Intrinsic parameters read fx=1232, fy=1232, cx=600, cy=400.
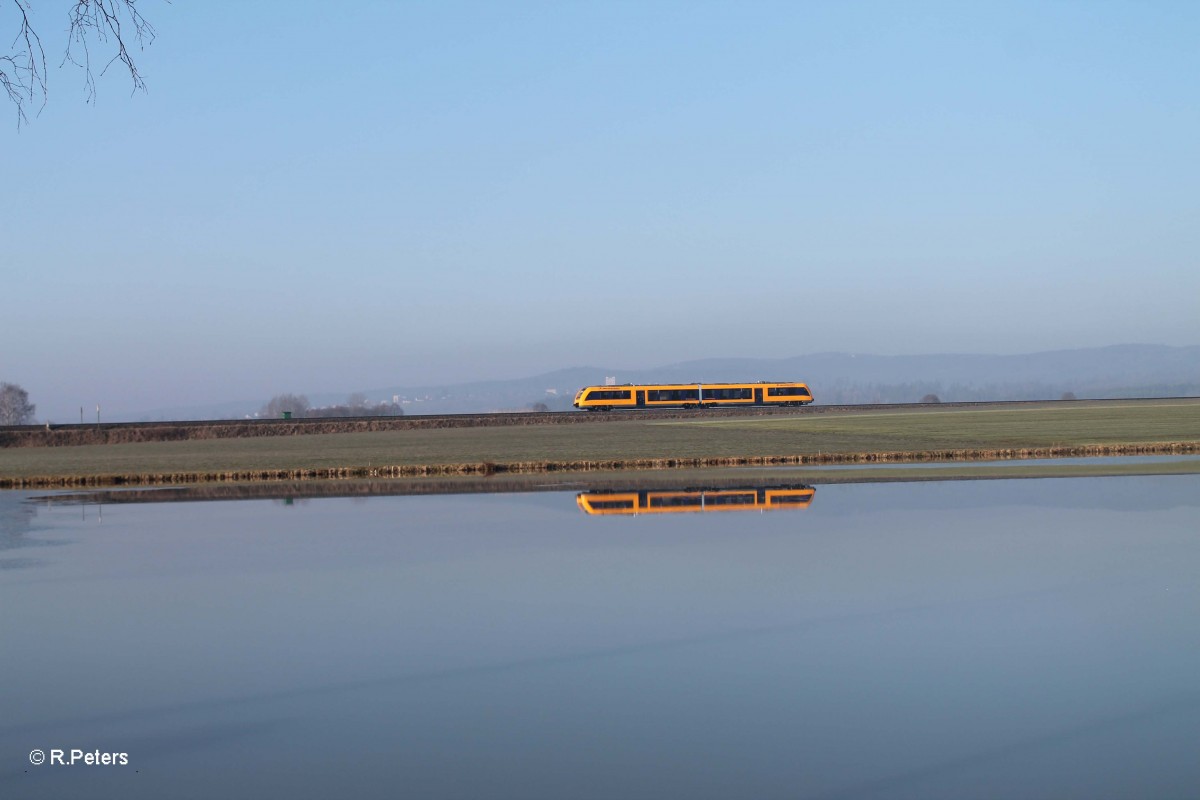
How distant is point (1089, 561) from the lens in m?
16.3

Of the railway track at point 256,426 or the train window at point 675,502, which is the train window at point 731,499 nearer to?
the train window at point 675,502

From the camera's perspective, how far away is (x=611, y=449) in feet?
149

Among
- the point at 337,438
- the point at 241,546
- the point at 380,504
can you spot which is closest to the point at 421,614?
the point at 241,546

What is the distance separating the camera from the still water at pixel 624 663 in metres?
8.48

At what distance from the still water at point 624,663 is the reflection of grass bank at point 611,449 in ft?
56.1

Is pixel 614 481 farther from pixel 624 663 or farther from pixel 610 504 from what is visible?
pixel 624 663

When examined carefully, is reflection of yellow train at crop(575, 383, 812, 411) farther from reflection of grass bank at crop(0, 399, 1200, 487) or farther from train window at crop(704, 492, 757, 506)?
train window at crop(704, 492, 757, 506)

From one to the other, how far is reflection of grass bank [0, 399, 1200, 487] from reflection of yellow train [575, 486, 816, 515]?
8.64 meters

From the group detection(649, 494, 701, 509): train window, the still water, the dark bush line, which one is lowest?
the still water

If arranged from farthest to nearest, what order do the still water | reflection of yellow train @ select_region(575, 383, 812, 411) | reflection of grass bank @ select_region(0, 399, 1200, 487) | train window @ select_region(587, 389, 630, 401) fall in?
reflection of yellow train @ select_region(575, 383, 812, 411)
train window @ select_region(587, 389, 630, 401)
reflection of grass bank @ select_region(0, 399, 1200, 487)
the still water

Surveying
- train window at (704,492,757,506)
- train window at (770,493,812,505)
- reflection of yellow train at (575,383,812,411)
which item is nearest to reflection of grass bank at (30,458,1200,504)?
train window at (704,492,757,506)

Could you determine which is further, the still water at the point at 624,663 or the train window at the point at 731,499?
the train window at the point at 731,499

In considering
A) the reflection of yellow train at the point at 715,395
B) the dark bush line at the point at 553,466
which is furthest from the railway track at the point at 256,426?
the dark bush line at the point at 553,466

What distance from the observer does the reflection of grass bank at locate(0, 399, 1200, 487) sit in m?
37.9
